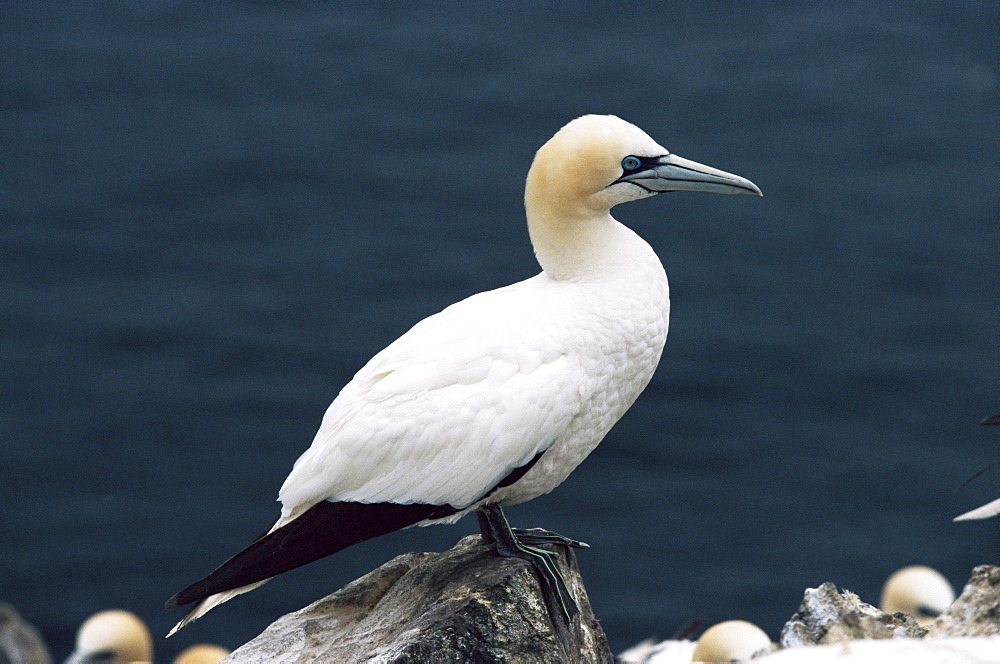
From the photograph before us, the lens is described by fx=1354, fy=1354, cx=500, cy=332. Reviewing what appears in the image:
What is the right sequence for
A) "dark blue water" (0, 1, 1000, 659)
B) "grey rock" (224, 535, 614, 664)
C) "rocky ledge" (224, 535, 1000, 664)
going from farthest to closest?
1. "dark blue water" (0, 1, 1000, 659)
2. "grey rock" (224, 535, 614, 664)
3. "rocky ledge" (224, 535, 1000, 664)

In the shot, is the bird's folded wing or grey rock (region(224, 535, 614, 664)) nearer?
grey rock (region(224, 535, 614, 664))

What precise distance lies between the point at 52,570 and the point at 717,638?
416cm

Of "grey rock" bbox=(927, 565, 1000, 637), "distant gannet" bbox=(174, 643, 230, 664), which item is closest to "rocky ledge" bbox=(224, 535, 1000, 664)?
"grey rock" bbox=(927, 565, 1000, 637)

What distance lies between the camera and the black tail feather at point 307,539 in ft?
12.2

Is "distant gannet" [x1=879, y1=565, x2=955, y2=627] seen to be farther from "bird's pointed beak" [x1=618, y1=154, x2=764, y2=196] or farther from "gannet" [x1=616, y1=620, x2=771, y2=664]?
"bird's pointed beak" [x1=618, y1=154, x2=764, y2=196]

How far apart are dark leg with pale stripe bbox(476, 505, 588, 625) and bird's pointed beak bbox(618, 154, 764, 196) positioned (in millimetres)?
1024

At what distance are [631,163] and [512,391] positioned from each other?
74 cm

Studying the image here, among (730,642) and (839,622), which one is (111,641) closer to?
(730,642)

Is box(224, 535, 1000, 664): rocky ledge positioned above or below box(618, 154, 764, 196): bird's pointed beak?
below

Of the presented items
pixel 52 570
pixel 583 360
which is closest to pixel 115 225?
pixel 52 570

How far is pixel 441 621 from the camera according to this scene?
139 inches

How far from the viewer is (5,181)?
9.67 meters

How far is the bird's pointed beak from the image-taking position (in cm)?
384

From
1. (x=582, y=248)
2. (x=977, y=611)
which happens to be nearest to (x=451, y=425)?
(x=582, y=248)
